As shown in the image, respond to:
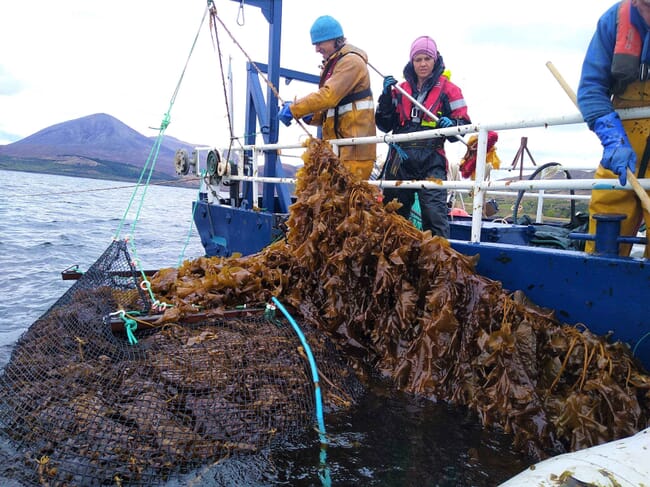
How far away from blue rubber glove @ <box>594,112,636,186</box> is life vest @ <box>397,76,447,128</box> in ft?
6.89

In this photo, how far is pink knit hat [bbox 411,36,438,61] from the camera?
4.51 m

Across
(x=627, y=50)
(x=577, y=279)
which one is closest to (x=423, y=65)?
(x=627, y=50)

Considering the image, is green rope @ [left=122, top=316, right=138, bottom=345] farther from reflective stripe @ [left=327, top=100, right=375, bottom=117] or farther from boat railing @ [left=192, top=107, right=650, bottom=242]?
reflective stripe @ [left=327, top=100, right=375, bottom=117]

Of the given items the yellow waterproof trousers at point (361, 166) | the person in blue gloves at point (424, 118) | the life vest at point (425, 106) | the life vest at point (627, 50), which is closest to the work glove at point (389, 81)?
the person in blue gloves at point (424, 118)

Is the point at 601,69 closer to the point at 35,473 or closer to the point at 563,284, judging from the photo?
the point at 563,284

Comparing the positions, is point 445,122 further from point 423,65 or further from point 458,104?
point 423,65

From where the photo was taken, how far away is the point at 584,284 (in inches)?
111

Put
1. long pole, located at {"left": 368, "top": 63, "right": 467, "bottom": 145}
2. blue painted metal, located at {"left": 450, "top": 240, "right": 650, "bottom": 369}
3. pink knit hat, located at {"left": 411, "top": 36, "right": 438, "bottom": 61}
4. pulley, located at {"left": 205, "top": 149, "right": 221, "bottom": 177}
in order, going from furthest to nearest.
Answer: pulley, located at {"left": 205, "top": 149, "right": 221, "bottom": 177} → pink knit hat, located at {"left": 411, "top": 36, "right": 438, "bottom": 61} → long pole, located at {"left": 368, "top": 63, "right": 467, "bottom": 145} → blue painted metal, located at {"left": 450, "top": 240, "right": 650, "bottom": 369}

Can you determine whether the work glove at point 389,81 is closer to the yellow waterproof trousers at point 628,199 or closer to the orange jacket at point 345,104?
the orange jacket at point 345,104

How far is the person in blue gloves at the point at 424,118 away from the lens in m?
4.48

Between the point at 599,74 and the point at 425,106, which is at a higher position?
the point at 425,106

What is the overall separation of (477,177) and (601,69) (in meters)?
0.98

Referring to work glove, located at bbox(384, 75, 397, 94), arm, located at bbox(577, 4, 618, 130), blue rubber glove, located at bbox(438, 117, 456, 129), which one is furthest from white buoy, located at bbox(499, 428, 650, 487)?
work glove, located at bbox(384, 75, 397, 94)

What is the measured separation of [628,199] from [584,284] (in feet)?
2.16
